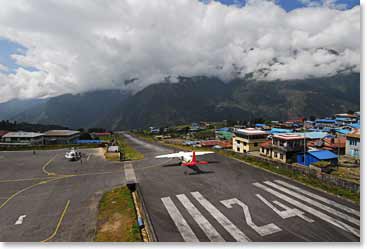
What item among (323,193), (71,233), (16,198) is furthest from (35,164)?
(323,193)

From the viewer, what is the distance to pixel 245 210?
1867 cm

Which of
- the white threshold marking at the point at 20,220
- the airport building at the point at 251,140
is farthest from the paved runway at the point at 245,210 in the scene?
the airport building at the point at 251,140

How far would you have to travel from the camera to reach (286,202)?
19906 millimetres

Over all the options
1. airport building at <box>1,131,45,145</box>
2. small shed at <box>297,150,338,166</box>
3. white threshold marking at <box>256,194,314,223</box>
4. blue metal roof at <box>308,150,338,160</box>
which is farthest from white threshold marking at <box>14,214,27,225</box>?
airport building at <box>1,131,45,145</box>

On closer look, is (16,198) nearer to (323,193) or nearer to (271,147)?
(323,193)

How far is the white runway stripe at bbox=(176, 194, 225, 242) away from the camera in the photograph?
14.8 meters

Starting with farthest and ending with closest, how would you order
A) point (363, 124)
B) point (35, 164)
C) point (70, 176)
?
point (35, 164), point (70, 176), point (363, 124)

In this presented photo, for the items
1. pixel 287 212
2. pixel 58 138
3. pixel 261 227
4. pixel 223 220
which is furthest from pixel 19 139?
pixel 287 212

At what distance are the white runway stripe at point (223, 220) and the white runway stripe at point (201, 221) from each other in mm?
994

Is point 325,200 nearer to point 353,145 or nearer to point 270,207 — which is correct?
point 270,207

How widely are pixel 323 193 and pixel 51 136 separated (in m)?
146

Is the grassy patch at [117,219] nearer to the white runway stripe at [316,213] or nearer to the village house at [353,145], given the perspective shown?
the white runway stripe at [316,213]

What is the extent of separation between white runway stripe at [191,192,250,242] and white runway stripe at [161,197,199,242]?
269 cm

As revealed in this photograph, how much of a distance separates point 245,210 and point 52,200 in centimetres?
2133
